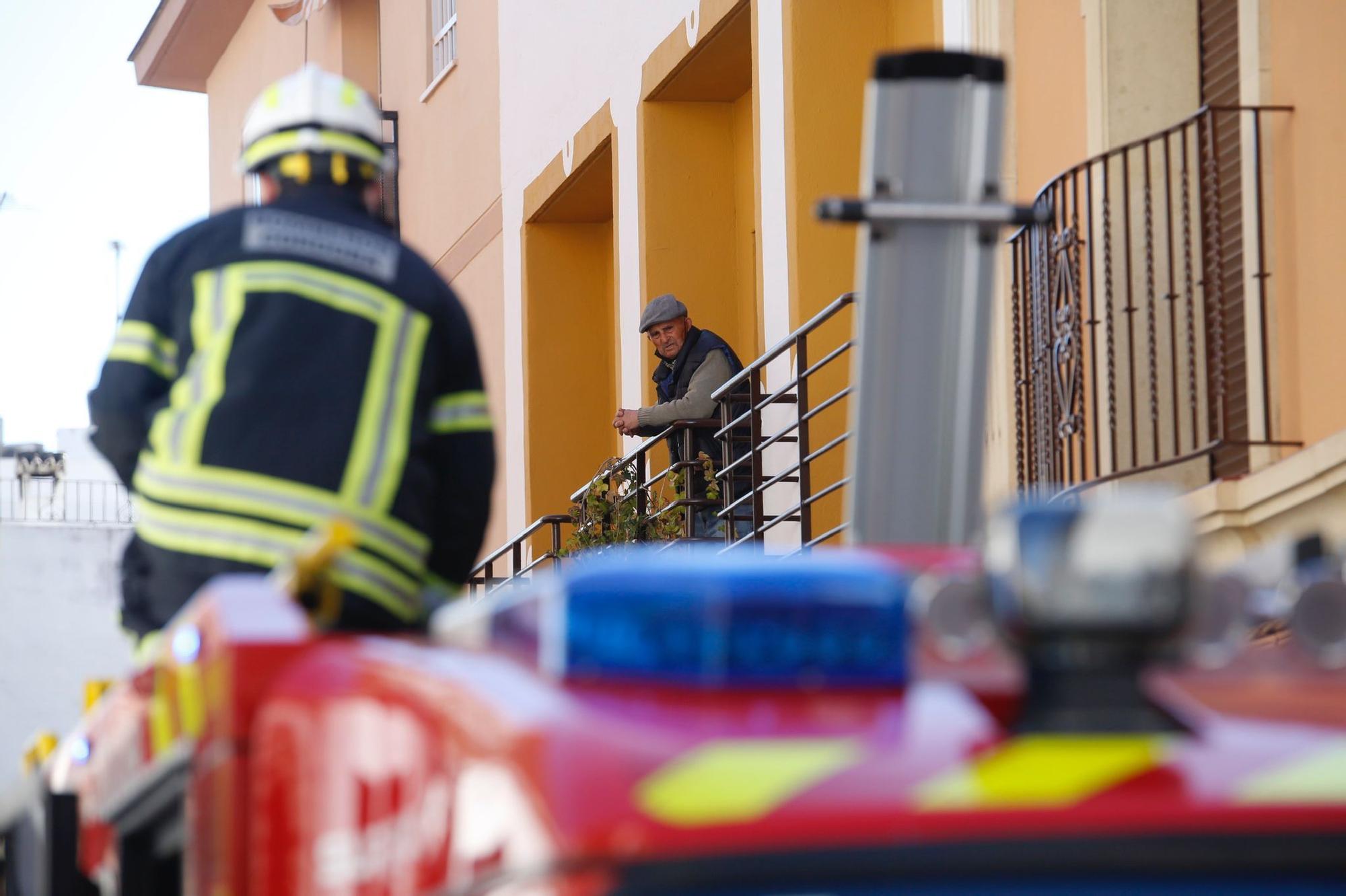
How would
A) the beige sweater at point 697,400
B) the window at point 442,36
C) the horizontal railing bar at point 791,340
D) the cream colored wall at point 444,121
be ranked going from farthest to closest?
1. the window at point 442,36
2. the cream colored wall at point 444,121
3. the beige sweater at point 697,400
4. the horizontal railing bar at point 791,340

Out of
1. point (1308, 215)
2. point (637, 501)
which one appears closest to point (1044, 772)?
point (1308, 215)

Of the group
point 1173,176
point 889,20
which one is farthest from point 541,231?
point 1173,176

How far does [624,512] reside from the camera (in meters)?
13.3

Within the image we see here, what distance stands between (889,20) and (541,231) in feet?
18.7

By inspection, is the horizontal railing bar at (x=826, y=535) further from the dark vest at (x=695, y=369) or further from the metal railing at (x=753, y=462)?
the dark vest at (x=695, y=369)

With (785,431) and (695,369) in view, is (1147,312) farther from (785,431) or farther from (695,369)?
(695,369)

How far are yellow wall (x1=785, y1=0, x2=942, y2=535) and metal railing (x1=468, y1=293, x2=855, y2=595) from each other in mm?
36

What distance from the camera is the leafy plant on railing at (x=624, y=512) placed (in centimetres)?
1257

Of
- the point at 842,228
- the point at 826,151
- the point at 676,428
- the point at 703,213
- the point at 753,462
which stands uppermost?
the point at 703,213

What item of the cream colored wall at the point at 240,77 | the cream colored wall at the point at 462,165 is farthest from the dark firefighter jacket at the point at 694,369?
the cream colored wall at the point at 240,77

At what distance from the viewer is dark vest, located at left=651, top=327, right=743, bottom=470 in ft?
41.2

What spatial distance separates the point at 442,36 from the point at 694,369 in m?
9.04

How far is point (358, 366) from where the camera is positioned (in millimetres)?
3676

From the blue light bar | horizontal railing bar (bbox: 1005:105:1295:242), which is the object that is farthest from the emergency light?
horizontal railing bar (bbox: 1005:105:1295:242)
